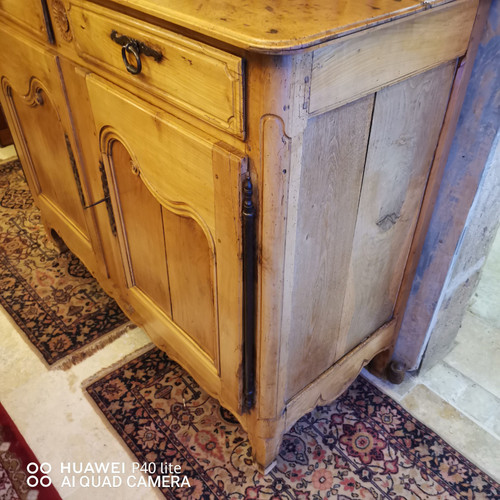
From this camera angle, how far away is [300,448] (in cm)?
124

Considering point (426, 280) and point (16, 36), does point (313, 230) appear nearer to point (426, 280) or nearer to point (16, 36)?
point (426, 280)

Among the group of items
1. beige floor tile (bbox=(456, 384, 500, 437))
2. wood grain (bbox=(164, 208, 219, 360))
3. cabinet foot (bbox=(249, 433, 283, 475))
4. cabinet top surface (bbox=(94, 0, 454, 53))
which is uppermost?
cabinet top surface (bbox=(94, 0, 454, 53))

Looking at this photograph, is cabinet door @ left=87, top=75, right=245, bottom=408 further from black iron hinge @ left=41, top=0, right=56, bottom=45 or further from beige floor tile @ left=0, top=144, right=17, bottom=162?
beige floor tile @ left=0, top=144, right=17, bottom=162

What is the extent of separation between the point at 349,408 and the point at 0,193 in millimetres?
1796

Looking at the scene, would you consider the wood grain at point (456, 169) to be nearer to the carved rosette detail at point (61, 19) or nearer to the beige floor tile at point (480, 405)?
the beige floor tile at point (480, 405)

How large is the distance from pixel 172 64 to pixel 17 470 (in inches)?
41.4

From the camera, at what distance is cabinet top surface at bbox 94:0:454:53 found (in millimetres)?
594

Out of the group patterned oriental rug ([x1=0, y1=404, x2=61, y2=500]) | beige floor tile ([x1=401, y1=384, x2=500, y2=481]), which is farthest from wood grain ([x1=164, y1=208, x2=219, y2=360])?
beige floor tile ([x1=401, y1=384, x2=500, y2=481])

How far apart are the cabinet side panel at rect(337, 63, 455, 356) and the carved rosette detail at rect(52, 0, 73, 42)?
0.66 metres

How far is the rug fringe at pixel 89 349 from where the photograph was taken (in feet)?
4.77

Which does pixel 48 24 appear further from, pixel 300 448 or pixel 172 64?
pixel 300 448

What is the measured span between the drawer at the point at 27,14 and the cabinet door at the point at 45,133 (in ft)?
0.12

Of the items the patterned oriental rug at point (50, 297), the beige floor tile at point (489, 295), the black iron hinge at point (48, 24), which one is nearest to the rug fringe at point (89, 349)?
the patterned oriental rug at point (50, 297)

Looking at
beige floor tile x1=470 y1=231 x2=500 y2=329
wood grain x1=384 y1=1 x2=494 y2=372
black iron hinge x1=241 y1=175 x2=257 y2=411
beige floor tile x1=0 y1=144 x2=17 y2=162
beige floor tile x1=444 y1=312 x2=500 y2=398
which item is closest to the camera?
black iron hinge x1=241 y1=175 x2=257 y2=411
